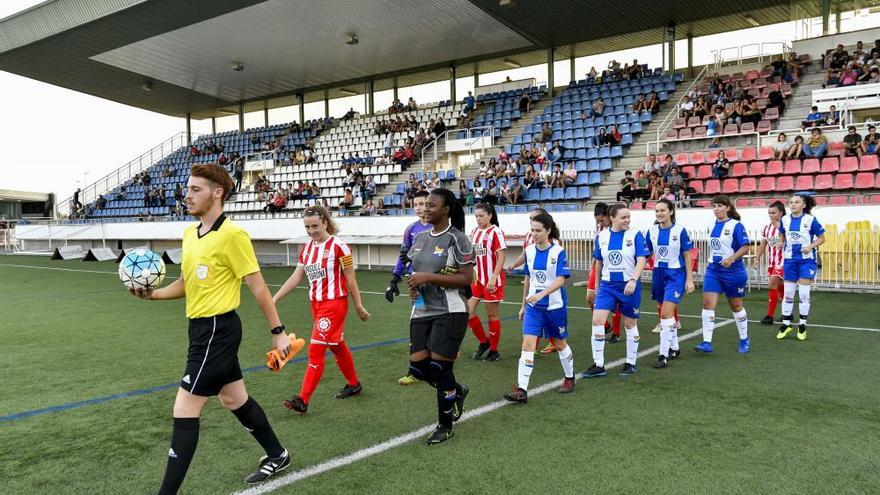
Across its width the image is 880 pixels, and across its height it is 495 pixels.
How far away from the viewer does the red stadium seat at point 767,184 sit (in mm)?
15750

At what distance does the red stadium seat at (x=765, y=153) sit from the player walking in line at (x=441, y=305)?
14.5 m

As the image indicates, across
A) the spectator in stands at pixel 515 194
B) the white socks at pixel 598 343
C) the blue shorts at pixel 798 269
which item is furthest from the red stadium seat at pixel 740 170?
the white socks at pixel 598 343

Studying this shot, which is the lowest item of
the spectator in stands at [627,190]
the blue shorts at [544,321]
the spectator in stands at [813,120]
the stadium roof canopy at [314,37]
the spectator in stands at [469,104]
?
the blue shorts at [544,321]

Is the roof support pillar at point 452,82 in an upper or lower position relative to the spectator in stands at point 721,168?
upper

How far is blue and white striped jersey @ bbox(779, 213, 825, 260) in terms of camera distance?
835cm

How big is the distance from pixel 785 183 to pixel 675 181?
8.36ft

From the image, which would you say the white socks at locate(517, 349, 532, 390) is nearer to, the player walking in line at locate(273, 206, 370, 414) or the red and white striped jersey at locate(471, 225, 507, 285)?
the player walking in line at locate(273, 206, 370, 414)

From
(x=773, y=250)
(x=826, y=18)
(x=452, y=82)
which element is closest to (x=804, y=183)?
(x=773, y=250)

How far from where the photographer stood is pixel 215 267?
345 centimetres

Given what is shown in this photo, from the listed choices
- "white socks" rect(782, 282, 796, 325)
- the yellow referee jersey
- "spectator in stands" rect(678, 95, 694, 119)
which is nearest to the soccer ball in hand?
the yellow referee jersey

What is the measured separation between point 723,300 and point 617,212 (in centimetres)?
713

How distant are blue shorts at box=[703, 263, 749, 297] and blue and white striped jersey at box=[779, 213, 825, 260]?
59.1 inches

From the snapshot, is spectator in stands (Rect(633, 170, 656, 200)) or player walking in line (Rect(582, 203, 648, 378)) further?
spectator in stands (Rect(633, 170, 656, 200))

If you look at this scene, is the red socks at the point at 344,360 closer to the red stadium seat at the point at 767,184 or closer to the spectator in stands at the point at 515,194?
the red stadium seat at the point at 767,184
